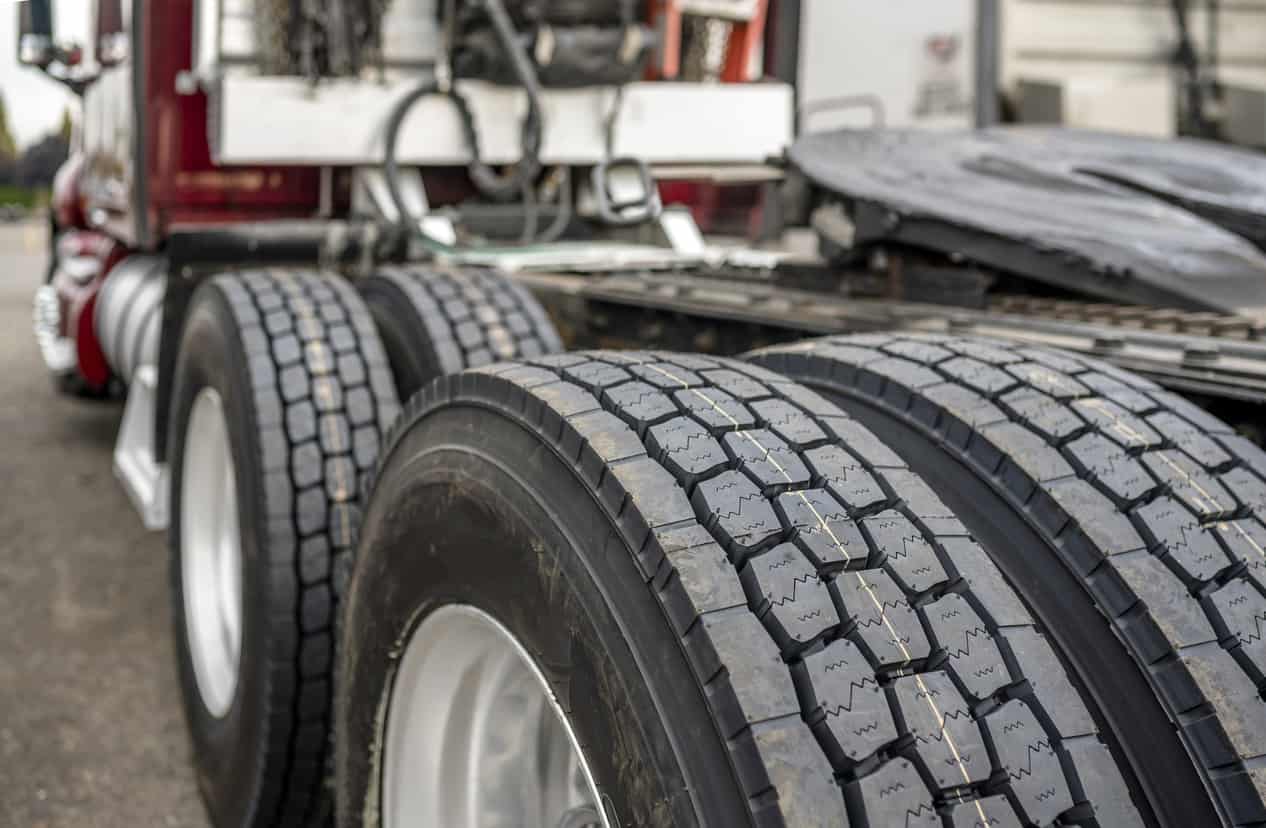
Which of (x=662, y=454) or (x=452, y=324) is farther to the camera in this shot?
(x=452, y=324)

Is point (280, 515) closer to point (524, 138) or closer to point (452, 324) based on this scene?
point (452, 324)

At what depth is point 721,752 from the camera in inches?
37.9

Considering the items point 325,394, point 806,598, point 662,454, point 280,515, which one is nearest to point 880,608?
point 806,598

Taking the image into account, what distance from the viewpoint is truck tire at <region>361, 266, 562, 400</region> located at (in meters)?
2.42

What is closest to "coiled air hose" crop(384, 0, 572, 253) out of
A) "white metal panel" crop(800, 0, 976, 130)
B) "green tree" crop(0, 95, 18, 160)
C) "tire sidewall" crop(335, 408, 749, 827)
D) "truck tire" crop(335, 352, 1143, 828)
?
"tire sidewall" crop(335, 408, 749, 827)

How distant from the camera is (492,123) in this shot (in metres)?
4.02

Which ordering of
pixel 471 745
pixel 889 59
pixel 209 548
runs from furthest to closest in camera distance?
pixel 889 59 < pixel 209 548 < pixel 471 745

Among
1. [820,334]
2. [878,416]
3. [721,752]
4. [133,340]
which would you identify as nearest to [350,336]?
[820,334]

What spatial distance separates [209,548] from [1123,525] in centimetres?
216

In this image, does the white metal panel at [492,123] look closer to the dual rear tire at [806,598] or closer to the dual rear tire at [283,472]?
the dual rear tire at [283,472]

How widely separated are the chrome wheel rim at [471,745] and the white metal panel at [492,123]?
8.30 ft

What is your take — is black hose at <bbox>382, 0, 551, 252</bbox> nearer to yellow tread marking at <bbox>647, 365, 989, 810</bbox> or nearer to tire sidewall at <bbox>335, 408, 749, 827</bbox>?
tire sidewall at <bbox>335, 408, 749, 827</bbox>

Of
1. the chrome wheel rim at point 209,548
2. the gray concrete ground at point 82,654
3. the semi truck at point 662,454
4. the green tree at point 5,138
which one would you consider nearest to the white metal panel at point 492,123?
the semi truck at point 662,454

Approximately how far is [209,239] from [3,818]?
1.81m
